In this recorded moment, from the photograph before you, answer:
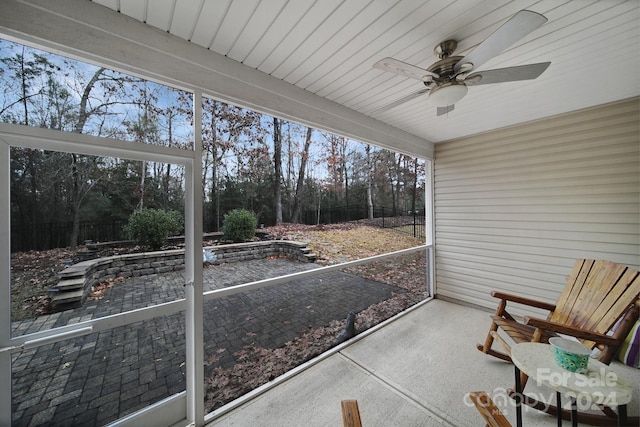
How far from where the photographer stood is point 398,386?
2.05m

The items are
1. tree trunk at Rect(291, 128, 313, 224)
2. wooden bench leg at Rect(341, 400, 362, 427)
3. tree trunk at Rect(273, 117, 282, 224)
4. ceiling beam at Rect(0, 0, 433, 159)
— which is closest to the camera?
wooden bench leg at Rect(341, 400, 362, 427)

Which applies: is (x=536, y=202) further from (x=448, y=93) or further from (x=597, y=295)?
(x=448, y=93)

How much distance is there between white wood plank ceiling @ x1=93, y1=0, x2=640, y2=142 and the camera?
1373mm

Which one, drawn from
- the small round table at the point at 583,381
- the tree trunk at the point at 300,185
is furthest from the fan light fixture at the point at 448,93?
the small round table at the point at 583,381

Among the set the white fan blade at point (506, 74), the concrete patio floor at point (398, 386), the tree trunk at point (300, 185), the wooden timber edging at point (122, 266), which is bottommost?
the concrete patio floor at point (398, 386)

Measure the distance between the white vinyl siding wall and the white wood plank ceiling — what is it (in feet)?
1.89

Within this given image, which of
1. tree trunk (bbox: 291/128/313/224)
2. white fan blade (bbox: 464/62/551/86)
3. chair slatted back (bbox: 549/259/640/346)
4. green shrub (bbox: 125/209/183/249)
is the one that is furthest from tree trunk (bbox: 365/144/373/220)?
green shrub (bbox: 125/209/183/249)

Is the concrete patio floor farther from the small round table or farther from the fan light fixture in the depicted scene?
the fan light fixture

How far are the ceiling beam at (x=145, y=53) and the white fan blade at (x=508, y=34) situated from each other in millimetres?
1471

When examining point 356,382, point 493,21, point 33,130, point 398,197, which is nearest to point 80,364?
point 33,130

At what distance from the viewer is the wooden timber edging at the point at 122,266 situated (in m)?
1.36

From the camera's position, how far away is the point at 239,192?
2328mm

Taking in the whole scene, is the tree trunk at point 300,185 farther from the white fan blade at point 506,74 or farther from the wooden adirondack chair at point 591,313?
the wooden adirondack chair at point 591,313

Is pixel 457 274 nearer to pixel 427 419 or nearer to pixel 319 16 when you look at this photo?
pixel 427 419
